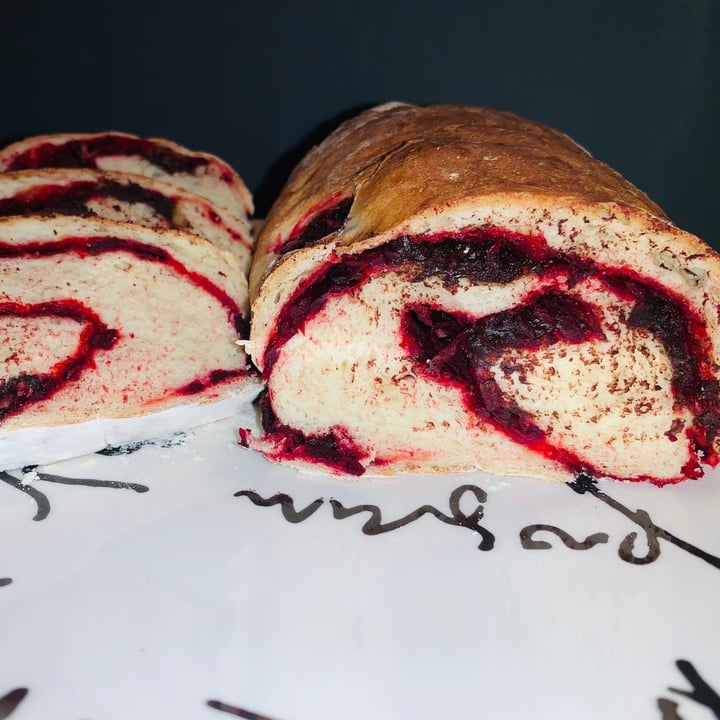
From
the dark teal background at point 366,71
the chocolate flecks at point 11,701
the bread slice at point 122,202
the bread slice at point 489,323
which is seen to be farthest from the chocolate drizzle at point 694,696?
the dark teal background at point 366,71

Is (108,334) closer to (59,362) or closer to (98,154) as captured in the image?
(59,362)

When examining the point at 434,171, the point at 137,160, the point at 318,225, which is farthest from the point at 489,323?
the point at 137,160

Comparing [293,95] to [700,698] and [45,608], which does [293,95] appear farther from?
[700,698]

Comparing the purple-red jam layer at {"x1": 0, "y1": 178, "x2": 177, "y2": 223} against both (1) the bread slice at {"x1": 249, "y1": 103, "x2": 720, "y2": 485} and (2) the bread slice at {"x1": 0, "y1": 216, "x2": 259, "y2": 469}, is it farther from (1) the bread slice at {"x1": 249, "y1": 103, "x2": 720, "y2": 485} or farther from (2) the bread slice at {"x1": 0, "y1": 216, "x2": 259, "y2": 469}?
(1) the bread slice at {"x1": 249, "y1": 103, "x2": 720, "y2": 485}

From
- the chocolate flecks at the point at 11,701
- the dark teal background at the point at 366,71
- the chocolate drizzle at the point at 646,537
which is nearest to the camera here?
the chocolate flecks at the point at 11,701

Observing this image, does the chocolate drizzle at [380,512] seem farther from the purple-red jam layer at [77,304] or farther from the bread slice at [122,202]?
the bread slice at [122,202]

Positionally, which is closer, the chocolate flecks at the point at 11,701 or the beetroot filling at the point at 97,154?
the chocolate flecks at the point at 11,701

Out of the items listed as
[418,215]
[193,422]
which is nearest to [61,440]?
[193,422]
